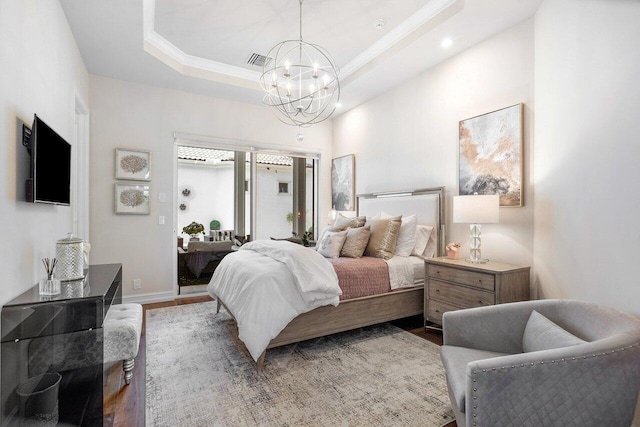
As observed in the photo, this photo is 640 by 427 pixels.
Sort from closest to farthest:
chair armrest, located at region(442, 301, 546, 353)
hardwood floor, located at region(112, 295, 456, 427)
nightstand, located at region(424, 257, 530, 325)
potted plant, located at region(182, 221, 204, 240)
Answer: chair armrest, located at region(442, 301, 546, 353) < hardwood floor, located at region(112, 295, 456, 427) < nightstand, located at region(424, 257, 530, 325) < potted plant, located at region(182, 221, 204, 240)

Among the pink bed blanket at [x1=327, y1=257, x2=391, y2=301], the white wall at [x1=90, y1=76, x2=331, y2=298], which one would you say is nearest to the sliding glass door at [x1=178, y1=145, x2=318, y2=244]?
the white wall at [x1=90, y1=76, x2=331, y2=298]

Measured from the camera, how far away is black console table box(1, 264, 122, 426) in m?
1.52

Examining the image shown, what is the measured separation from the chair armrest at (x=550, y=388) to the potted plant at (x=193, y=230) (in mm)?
4639

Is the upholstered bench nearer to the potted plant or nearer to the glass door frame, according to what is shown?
the glass door frame

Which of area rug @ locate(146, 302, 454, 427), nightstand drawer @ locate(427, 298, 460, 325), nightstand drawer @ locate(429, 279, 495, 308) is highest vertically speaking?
nightstand drawer @ locate(429, 279, 495, 308)

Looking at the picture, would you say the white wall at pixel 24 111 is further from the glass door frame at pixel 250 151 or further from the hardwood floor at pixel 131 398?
the glass door frame at pixel 250 151

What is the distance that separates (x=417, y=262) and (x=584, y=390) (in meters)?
2.22

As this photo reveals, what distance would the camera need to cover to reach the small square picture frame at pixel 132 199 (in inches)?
163

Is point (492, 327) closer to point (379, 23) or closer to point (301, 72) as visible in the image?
point (379, 23)

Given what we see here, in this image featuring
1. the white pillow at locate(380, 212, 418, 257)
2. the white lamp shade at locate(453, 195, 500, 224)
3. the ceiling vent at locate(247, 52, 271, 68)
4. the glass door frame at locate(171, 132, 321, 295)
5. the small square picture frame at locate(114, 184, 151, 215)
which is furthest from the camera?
the glass door frame at locate(171, 132, 321, 295)

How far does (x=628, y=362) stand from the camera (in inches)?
49.9

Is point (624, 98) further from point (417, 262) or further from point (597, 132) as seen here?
point (417, 262)

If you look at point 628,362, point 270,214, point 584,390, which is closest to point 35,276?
point 584,390

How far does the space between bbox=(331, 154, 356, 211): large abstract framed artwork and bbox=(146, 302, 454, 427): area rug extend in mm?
2506
